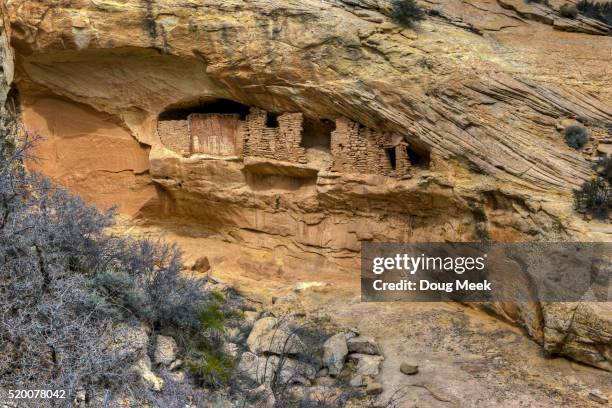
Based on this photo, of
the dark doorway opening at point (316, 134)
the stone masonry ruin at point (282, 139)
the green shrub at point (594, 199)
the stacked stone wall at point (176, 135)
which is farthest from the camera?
the stacked stone wall at point (176, 135)

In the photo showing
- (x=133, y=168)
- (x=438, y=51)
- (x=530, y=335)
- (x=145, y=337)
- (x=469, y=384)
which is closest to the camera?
(x=145, y=337)

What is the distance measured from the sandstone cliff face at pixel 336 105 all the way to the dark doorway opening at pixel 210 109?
12 centimetres

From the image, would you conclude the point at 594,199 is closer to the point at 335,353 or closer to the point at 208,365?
the point at 335,353

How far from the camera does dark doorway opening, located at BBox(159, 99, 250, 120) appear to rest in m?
11.2

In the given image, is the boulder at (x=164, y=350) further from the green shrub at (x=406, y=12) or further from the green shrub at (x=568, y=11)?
the green shrub at (x=568, y=11)

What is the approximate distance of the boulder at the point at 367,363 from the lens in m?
7.76

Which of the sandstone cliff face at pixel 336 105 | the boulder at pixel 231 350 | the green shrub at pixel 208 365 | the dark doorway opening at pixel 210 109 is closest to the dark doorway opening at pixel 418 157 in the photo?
the sandstone cliff face at pixel 336 105

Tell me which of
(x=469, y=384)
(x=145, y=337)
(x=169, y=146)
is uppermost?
(x=169, y=146)

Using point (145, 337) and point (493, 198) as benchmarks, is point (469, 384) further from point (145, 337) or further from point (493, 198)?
point (145, 337)

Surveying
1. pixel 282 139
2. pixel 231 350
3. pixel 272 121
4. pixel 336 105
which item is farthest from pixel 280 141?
pixel 231 350

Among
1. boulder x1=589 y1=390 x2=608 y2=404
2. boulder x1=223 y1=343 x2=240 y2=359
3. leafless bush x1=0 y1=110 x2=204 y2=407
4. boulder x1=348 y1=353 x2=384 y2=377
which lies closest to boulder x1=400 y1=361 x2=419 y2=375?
boulder x1=348 y1=353 x2=384 y2=377

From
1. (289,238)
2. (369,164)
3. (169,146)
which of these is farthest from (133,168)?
(369,164)

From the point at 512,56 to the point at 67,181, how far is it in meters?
8.31

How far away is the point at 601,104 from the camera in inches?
352
